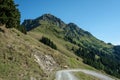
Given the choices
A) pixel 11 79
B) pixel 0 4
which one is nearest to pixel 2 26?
pixel 0 4

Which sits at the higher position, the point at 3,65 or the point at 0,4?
the point at 0,4

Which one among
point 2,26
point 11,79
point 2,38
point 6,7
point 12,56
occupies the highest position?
point 6,7

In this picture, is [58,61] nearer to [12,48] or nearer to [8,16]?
[8,16]

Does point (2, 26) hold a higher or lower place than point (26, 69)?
higher

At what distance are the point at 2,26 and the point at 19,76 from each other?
92.8 ft

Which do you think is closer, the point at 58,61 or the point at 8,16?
the point at 8,16

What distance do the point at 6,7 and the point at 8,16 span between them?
12.0 feet

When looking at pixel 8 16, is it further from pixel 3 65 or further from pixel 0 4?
pixel 3 65

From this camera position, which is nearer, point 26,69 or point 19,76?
point 19,76

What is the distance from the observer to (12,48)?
44.7 meters

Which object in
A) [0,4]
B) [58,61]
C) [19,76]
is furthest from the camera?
[58,61]

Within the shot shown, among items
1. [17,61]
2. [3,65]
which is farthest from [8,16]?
[3,65]

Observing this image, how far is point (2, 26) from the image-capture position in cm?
6056

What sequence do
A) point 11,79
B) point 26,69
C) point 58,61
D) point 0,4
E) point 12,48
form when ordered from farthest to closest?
point 58,61, point 0,4, point 12,48, point 26,69, point 11,79
